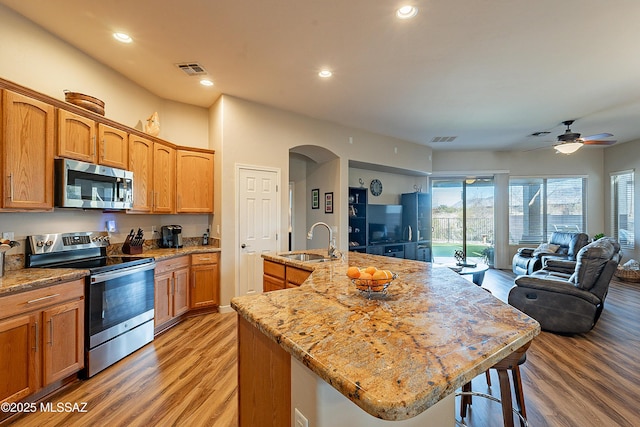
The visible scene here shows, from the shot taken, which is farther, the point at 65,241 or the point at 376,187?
the point at 376,187

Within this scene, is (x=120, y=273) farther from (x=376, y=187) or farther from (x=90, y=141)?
(x=376, y=187)

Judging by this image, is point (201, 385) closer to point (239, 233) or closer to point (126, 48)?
point (239, 233)

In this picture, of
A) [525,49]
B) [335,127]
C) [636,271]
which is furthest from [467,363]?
[636,271]

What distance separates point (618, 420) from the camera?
196 centimetres

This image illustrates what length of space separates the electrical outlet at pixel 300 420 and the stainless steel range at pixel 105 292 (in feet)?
7.60

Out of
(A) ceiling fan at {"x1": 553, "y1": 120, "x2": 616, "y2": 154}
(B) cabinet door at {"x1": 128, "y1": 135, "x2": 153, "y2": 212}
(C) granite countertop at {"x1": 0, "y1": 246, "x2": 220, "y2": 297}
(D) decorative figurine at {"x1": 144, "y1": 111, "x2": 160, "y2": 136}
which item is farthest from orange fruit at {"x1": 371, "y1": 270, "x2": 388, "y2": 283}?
(A) ceiling fan at {"x1": 553, "y1": 120, "x2": 616, "y2": 154}

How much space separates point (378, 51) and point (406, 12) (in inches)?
23.4

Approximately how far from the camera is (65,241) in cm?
284

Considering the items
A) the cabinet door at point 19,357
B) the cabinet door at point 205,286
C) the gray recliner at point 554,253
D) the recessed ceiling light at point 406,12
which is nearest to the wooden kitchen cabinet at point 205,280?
the cabinet door at point 205,286

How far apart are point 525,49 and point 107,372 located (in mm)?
5012

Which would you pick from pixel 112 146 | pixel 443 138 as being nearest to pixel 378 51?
→ pixel 112 146

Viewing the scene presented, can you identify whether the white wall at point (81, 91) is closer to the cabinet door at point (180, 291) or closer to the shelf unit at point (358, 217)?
the cabinet door at point (180, 291)

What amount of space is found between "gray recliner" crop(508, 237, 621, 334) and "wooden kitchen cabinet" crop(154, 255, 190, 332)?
4.30m

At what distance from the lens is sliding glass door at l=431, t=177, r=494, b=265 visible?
773 cm
